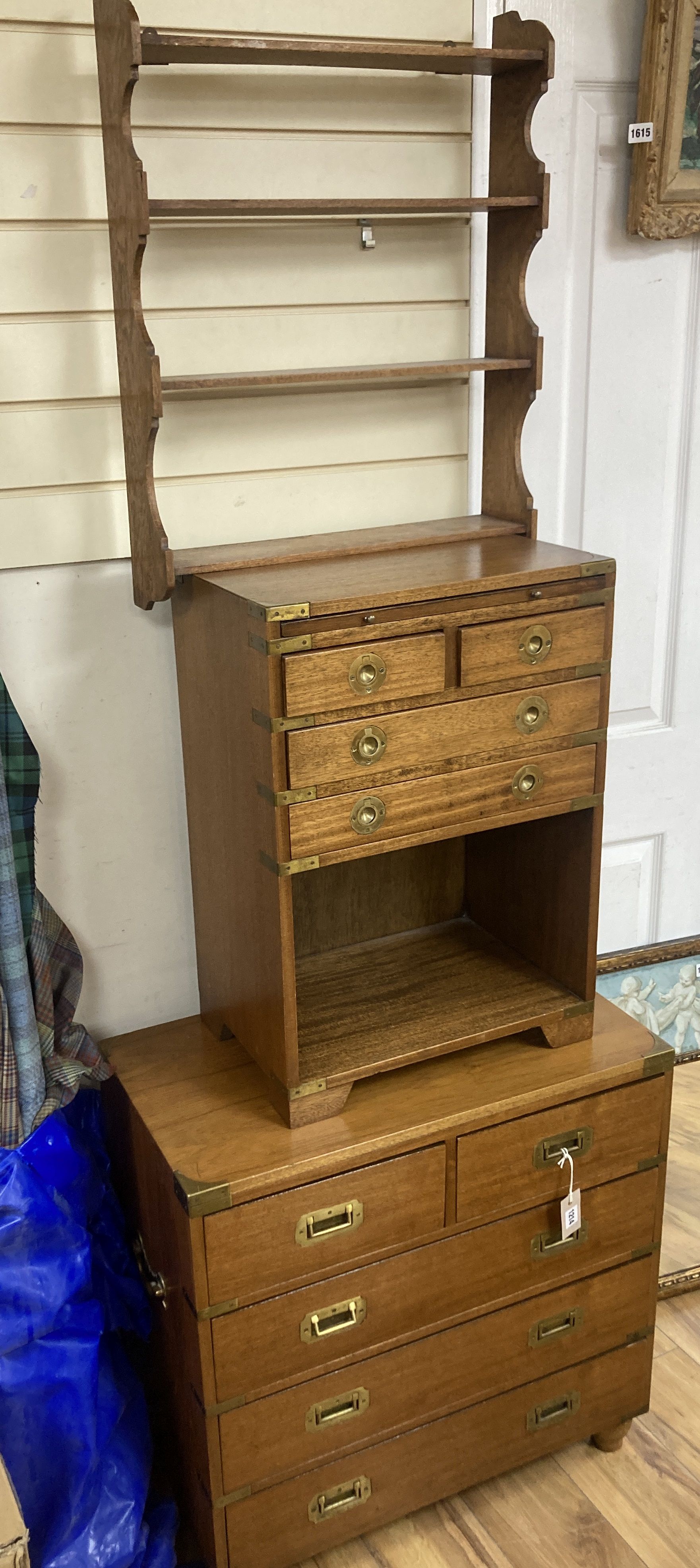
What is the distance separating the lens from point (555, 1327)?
2.02 metres

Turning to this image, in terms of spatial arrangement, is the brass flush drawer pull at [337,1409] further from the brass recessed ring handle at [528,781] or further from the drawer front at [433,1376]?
the brass recessed ring handle at [528,781]

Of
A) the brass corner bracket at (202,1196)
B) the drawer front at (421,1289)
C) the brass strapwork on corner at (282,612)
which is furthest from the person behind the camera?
the drawer front at (421,1289)

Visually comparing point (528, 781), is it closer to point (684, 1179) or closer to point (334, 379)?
point (334, 379)

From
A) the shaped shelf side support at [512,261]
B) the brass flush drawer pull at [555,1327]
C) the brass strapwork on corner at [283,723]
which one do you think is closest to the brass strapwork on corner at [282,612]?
the brass strapwork on corner at [283,723]

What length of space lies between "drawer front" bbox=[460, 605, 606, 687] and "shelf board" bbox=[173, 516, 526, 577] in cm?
27

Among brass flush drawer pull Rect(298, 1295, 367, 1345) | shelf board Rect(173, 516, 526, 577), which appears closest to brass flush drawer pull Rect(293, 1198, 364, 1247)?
brass flush drawer pull Rect(298, 1295, 367, 1345)

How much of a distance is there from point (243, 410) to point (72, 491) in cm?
29

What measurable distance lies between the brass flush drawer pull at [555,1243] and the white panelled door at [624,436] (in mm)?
806

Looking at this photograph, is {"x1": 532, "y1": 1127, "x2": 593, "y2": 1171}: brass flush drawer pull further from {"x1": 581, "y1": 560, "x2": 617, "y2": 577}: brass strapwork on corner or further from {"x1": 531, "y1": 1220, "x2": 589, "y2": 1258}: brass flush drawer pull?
{"x1": 581, "y1": 560, "x2": 617, "y2": 577}: brass strapwork on corner

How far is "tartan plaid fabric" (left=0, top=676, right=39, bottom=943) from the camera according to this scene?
180 cm

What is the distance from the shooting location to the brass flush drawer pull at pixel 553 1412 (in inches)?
80.1

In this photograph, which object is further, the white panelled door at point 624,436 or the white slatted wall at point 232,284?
the white panelled door at point 624,436

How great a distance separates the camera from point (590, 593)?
1.78 m

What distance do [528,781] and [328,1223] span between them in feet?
2.22
